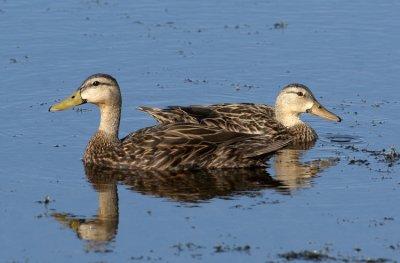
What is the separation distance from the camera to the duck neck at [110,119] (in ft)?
62.1

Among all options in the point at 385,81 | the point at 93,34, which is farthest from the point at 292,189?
the point at 93,34

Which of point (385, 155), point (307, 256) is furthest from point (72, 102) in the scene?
point (307, 256)

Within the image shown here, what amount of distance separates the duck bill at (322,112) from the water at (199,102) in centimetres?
24

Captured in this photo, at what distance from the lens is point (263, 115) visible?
20.7 metres

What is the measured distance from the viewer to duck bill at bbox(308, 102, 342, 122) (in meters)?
20.5

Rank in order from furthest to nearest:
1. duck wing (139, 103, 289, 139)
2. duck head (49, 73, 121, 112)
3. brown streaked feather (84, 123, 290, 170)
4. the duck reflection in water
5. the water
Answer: duck wing (139, 103, 289, 139) < duck head (49, 73, 121, 112) < brown streaked feather (84, 123, 290, 170) < the duck reflection in water < the water

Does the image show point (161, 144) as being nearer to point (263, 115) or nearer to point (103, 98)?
point (103, 98)

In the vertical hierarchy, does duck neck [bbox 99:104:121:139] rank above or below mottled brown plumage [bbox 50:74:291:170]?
above

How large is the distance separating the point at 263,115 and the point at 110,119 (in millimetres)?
2909

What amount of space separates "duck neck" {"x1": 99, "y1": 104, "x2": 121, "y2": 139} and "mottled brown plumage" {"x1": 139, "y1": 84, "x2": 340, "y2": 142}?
124 centimetres

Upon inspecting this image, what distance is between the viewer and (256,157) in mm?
18578

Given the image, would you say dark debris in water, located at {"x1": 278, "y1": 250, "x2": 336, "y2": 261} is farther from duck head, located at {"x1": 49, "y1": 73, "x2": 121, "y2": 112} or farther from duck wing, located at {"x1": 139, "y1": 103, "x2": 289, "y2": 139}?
duck wing, located at {"x1": 139, "y1": 103, "x2": 289, "y2": 139}

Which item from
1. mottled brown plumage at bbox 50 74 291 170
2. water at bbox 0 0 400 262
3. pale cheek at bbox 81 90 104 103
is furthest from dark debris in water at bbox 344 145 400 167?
pale cheek at bbox 81 90 104 103

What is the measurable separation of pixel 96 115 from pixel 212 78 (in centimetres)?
259
